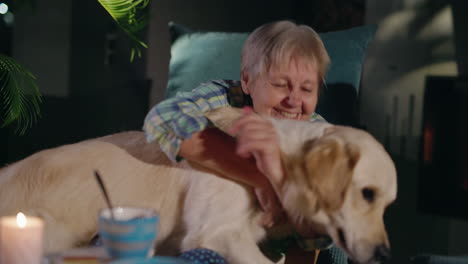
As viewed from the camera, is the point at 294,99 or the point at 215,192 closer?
the point at 215,192

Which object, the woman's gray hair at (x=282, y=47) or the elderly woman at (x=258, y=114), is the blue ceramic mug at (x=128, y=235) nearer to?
the elderly woman at (x=258, y=114)

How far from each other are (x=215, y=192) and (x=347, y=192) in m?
0.30

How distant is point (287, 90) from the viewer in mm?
1330

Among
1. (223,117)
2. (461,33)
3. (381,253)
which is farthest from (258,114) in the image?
(461,33)

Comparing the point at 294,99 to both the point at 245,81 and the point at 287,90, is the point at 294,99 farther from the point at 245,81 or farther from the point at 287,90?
the point at 245,81

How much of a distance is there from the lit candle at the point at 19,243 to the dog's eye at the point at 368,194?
0.62 m

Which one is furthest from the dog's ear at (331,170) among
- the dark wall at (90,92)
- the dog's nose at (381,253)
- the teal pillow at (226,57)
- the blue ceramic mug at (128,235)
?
the dark wall at (90,92)

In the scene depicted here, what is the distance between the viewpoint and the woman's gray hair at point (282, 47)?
130 centimetres

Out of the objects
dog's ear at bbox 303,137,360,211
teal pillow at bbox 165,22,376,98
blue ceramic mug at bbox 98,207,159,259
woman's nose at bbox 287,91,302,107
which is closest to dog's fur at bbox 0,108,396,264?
dog's ear at bbox 303,137,360,211

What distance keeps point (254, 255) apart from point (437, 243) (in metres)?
1.56

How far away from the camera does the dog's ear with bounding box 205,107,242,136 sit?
1.26 m

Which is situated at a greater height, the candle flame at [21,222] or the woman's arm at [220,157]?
the woman's arm at [220,157]

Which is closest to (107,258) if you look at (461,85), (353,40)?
(353,40)

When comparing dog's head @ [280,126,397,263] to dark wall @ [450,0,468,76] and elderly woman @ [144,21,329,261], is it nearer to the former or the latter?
elderly woman @ [144,21,329,261]
